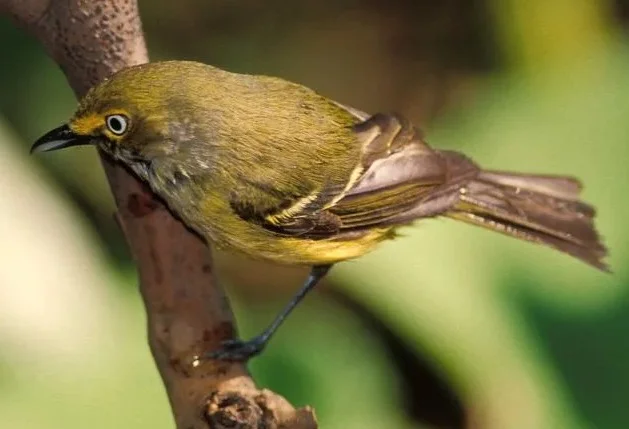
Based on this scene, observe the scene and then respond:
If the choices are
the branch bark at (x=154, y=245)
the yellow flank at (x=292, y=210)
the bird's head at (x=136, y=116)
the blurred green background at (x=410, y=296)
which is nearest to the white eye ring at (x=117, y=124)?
the bird's head at (x=136, y=116)

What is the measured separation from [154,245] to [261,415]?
0.48 m

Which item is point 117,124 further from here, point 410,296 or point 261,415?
point 410,296

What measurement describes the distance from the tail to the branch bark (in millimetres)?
631

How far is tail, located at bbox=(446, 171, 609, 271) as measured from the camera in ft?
7.32

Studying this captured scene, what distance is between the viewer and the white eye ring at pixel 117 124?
174 centimetres

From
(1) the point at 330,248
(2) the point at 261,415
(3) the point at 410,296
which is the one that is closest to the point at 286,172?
(1) the point at 330,248

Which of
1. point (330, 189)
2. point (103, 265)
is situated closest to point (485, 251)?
point (330, 189)

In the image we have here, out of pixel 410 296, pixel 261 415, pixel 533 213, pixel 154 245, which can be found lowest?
pixel 261 415

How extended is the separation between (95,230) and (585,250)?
1.53m

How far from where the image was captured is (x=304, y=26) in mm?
3926

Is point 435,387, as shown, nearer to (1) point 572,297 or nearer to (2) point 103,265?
(1) point 572,297

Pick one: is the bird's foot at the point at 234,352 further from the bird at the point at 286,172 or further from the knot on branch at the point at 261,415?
the knot on branch at the point at 261,415

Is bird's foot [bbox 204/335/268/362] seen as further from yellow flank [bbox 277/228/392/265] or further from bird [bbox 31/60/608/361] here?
yellow flank [bbox 277/228/392/265]

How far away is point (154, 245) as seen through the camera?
190 cm
